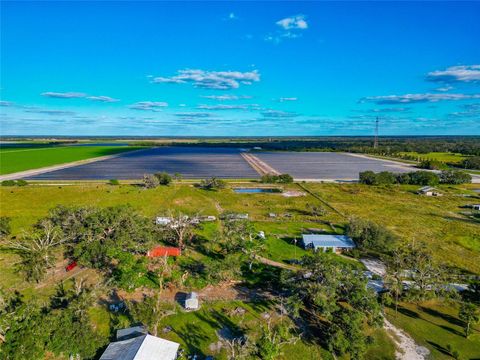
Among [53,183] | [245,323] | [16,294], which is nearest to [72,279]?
[16,294]

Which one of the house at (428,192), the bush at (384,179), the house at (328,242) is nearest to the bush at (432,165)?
the bush at (384,179)

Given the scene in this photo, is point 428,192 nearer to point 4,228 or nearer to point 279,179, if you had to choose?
point 279,179

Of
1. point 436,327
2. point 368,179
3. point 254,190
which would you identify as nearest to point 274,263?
point 436,327

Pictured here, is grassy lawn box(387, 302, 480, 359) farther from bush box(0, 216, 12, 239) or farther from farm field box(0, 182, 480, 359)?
bush box(0, 216, 12, 239)

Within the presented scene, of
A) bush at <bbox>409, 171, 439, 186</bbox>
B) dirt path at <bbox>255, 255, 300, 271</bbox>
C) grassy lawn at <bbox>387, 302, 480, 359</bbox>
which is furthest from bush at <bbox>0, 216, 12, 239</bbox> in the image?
bush at <bbox>409, 171, 439, 186</bbox>

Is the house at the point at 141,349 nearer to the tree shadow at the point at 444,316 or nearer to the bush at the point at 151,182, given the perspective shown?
the tree shadow at the point at 444,316

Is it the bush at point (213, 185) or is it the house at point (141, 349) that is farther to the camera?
the bush at point (213, 185)
